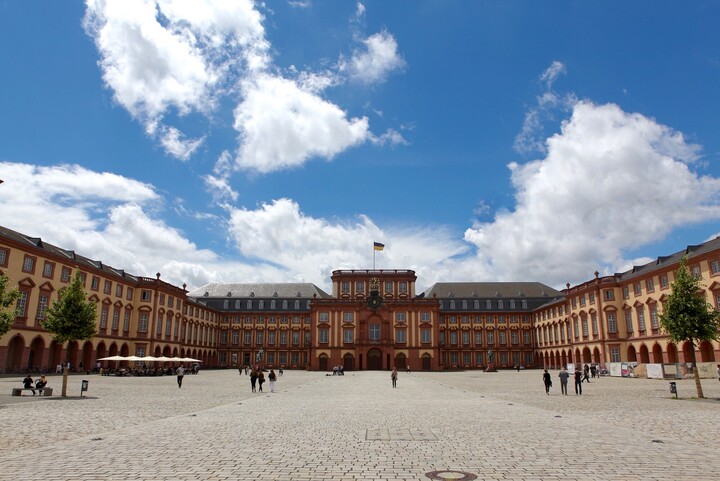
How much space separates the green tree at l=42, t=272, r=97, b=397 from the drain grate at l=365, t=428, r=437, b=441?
22.2 m

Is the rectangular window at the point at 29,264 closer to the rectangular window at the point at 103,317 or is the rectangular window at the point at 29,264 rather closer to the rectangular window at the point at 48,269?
the rectangular window at the point at 48,269

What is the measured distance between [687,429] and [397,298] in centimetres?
8280

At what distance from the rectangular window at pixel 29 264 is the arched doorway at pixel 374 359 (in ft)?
183

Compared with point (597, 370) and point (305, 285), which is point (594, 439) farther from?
point (305, 285)

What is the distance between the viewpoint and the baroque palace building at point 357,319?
54.5 meters

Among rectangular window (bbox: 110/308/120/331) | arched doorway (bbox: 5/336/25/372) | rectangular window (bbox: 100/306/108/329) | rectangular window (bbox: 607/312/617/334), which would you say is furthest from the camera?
rectangular window (bbox: 607/312/617/334)

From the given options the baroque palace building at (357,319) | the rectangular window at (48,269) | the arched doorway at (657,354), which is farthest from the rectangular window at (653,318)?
the rectangular window at (48,269)

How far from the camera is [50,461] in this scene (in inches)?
409

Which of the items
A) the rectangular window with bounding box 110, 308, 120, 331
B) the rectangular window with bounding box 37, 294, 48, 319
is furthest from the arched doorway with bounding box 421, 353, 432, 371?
the rectangular window with bounding box 37, 294, 48, 319

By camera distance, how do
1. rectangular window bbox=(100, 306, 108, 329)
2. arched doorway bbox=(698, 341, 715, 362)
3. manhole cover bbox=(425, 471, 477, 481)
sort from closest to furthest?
1. manhole cover bbox=(425, 471, 477, 481)
2. arched doorway bbox=(698, 341, 715, 362)
3. rectangular window bbox=(100, 306, 108, 329)

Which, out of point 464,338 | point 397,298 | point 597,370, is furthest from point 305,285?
point 597,370

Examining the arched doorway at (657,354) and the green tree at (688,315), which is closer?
the green tree at (688,315)

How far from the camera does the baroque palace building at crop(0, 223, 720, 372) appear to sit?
2147 inches

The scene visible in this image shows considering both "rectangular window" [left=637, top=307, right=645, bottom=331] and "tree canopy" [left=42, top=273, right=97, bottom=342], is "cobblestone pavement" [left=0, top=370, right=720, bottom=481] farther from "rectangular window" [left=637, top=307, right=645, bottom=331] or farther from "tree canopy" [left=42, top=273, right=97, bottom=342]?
"rectangular window" [left=637, top=307, right=645, bottom=331]
